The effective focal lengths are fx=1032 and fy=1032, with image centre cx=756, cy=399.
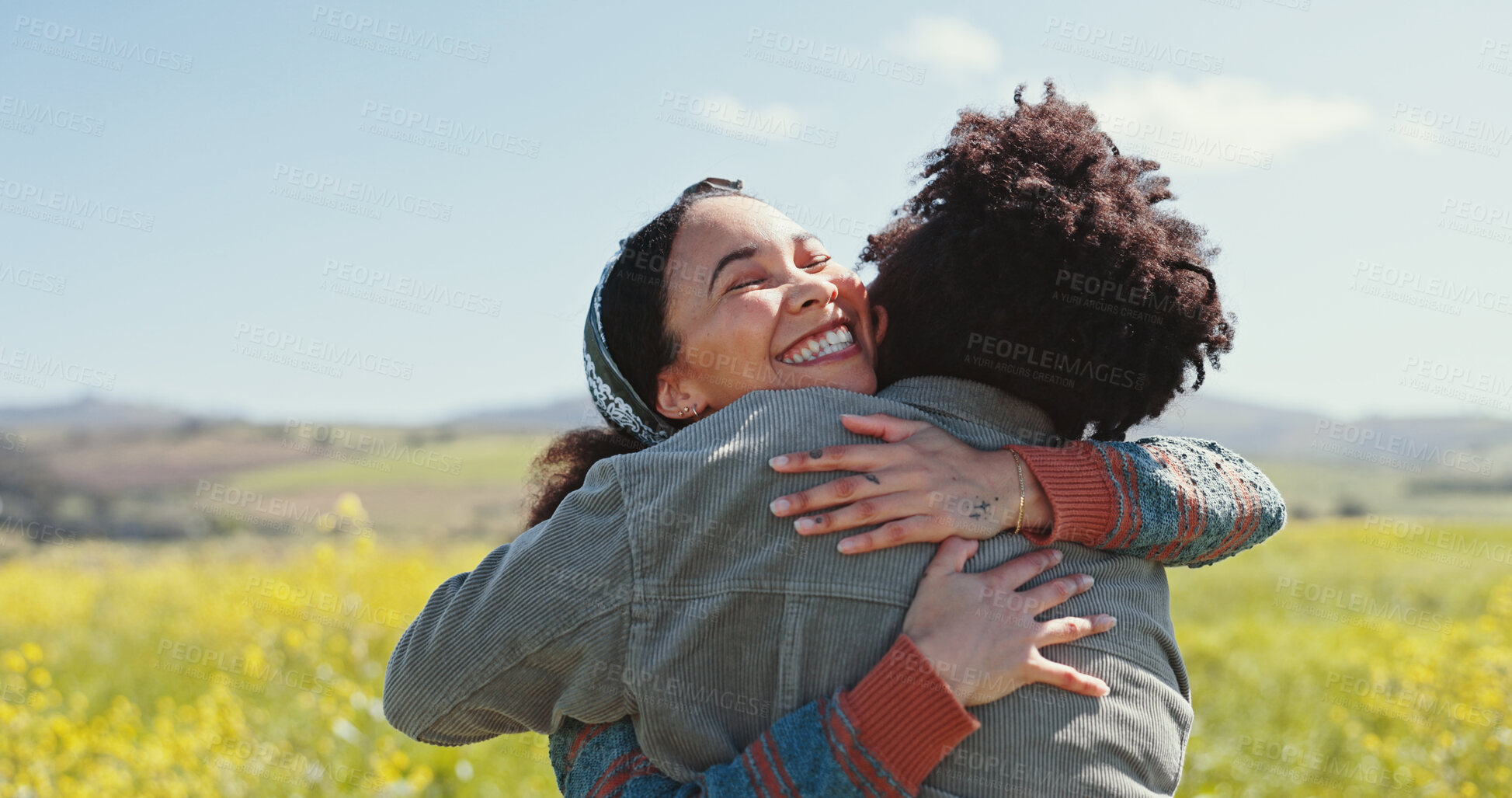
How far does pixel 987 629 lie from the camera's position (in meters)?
1.49

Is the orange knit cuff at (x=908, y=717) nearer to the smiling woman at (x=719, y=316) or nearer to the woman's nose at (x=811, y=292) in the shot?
the smiling woman at (x=719, y=316)

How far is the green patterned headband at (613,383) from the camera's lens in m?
2.12

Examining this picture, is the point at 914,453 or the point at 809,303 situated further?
the point at 809,303

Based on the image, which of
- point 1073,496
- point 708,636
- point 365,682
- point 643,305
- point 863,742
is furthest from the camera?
point 365,682

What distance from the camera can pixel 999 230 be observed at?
178 centimetres

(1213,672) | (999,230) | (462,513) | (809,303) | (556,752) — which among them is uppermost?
(999,230)

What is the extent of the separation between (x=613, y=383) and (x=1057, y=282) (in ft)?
2.96

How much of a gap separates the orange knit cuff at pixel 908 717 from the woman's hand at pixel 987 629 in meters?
0.04

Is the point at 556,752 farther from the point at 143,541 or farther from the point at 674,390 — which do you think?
the point at 143,541

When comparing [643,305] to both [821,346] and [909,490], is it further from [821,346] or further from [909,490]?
[909,490]

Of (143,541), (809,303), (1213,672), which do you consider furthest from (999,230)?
(143,541)

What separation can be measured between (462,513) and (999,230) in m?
23.9

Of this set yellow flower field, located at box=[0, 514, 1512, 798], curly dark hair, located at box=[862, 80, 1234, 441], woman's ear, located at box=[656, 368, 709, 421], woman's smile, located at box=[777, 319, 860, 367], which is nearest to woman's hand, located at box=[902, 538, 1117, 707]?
curly dark hair, located at box=[862, 80, 1234, 441]

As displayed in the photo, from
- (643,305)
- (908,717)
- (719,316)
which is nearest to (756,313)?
(719,316)
